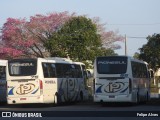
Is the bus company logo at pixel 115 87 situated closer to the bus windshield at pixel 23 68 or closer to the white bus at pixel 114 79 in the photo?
the white bus at pixel 114 79

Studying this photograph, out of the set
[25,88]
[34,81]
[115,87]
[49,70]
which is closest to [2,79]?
[49,70]

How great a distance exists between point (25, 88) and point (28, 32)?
38.1 metres

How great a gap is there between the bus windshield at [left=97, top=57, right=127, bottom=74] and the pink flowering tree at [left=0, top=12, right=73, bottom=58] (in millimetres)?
36357

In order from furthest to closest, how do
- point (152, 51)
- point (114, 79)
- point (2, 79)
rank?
1. point (152, 51)
2. point (2, 79)
3. point (114, 79)

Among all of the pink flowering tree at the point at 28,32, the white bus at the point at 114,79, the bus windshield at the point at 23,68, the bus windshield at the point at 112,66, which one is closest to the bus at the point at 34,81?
the bus windshield at the point at 23,68

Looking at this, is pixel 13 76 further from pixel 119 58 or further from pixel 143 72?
pixel 143 72

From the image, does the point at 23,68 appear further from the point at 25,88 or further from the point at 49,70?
the point at 49,70

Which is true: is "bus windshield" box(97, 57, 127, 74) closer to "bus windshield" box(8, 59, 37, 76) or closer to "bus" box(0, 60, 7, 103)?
"bus windshield" box(8, 59, 37, 76)

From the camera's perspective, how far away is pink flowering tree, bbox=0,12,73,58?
65.1m

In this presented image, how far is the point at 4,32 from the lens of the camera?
6562 centimetres

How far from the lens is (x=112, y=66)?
29.0 m

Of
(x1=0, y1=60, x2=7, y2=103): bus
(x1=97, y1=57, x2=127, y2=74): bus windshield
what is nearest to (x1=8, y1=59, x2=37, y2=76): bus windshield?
(x1=0, y1=60, x2=7, y2=103): bus

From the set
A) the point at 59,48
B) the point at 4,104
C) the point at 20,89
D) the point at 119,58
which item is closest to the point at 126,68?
the point at 119,58

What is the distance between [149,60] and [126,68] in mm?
37782
